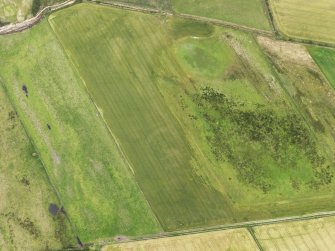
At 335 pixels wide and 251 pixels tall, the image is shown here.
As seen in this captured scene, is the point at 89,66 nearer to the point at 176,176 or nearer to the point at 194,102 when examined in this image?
the point at 194,102

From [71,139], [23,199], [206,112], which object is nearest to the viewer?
[23,199]

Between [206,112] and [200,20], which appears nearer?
[206,112]

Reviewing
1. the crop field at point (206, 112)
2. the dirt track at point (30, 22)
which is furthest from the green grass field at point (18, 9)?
the crop field at point (206, 112)

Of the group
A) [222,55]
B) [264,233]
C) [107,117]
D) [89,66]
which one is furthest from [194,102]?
[264,233]

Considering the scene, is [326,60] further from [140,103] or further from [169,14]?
[140,103]

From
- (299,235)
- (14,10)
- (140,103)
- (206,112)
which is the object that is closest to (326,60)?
(206,112)
